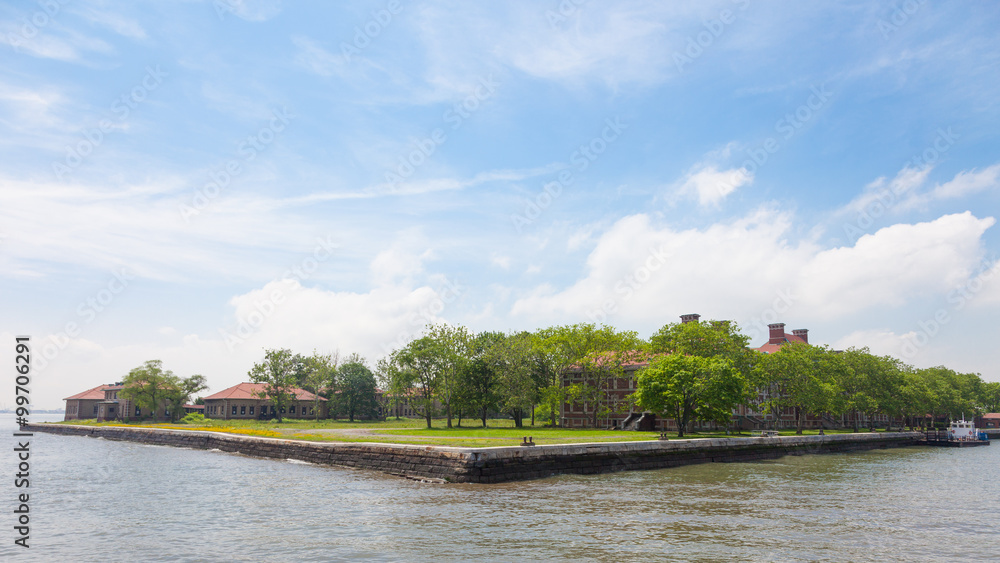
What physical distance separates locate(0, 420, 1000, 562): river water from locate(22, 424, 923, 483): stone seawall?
123 centimetres

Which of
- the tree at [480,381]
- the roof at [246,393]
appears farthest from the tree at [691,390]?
the roof at [246,393]

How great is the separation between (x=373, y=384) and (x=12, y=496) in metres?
91.1

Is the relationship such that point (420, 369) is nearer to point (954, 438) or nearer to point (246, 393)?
point (246, 393)

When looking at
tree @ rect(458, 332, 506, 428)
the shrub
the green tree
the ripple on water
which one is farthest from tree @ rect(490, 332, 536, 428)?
the shrub

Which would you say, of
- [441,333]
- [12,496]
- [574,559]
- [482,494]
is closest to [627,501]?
[482,494]

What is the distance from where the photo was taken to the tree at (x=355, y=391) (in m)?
114

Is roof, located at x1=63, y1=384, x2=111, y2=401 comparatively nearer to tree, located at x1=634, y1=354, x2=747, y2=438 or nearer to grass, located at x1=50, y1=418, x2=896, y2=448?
grass, located at x1=50, y1=418, x2=896, y2=448

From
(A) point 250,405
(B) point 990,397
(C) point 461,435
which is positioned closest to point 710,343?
(C) point 461,435

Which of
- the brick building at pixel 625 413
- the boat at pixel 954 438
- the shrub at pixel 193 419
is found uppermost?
the brick building at pixel 625 413

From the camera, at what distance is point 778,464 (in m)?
49.0

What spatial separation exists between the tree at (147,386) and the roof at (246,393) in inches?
467

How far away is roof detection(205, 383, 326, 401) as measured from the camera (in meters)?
116

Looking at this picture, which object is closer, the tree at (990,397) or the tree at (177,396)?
the tree at (177,396)

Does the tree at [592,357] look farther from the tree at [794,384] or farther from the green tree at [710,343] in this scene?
the tree at [794,384]
